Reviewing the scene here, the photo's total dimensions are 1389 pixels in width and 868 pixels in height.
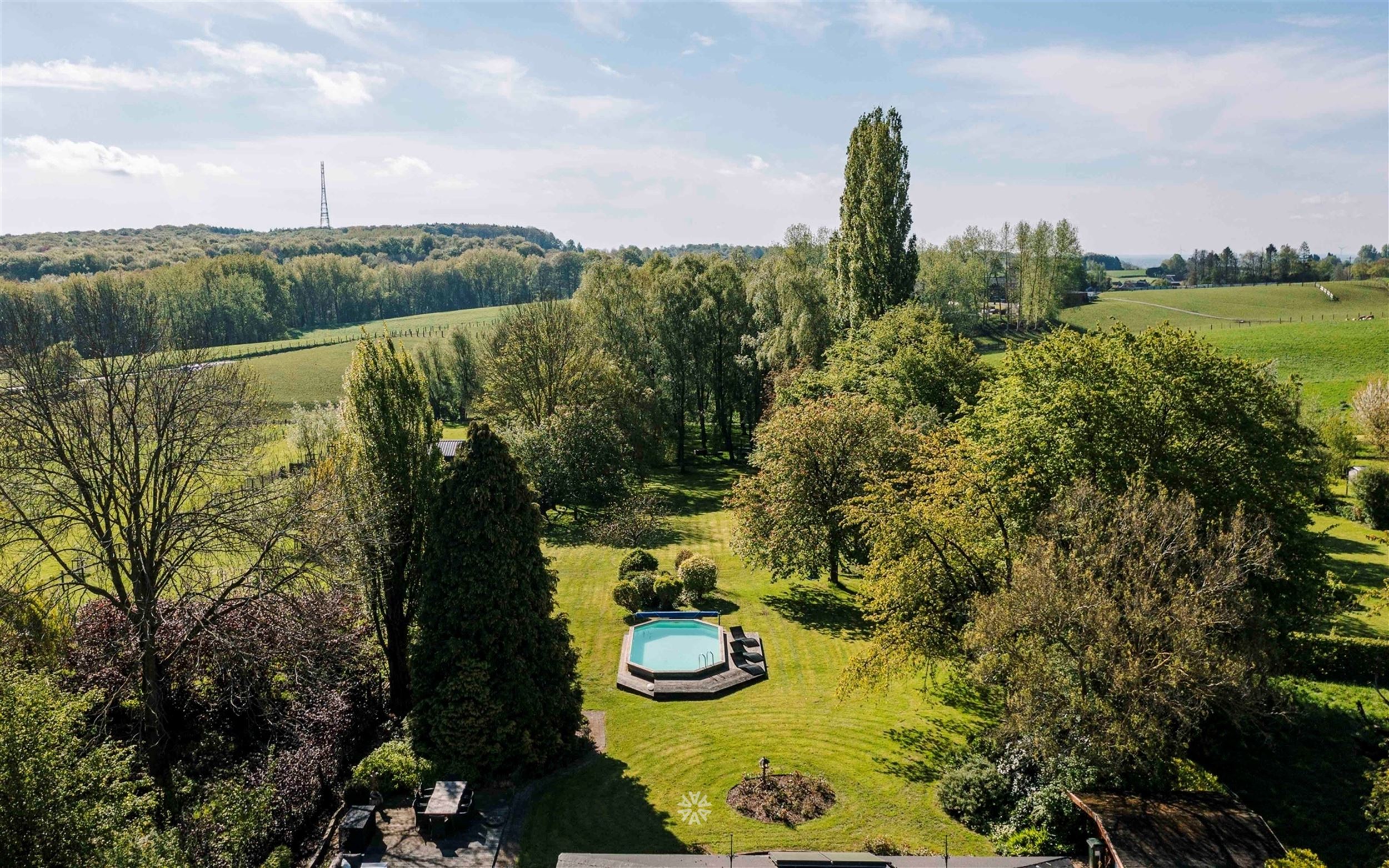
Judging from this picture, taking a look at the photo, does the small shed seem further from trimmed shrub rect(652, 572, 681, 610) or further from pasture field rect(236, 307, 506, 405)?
pasture field rect(236, 307, 506, 405)

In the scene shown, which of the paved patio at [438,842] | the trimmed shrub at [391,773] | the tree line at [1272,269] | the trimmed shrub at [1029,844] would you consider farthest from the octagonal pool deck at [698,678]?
the tree line at [1272,269]

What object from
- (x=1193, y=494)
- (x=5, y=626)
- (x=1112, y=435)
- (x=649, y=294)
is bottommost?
(x=5, y=626)

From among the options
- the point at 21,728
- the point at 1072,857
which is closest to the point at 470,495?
the point at 21,728

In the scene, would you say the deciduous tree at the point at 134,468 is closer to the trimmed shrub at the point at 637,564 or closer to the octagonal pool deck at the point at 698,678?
the octagonal pool deck at the point at 698,678

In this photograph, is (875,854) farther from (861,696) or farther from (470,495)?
(470,495)

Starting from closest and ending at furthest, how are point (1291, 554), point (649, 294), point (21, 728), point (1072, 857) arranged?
point (21, 728)
point (1072, 857)
point (1291, 554)
point (649, 294)

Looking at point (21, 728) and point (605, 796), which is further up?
point (21, 728)
